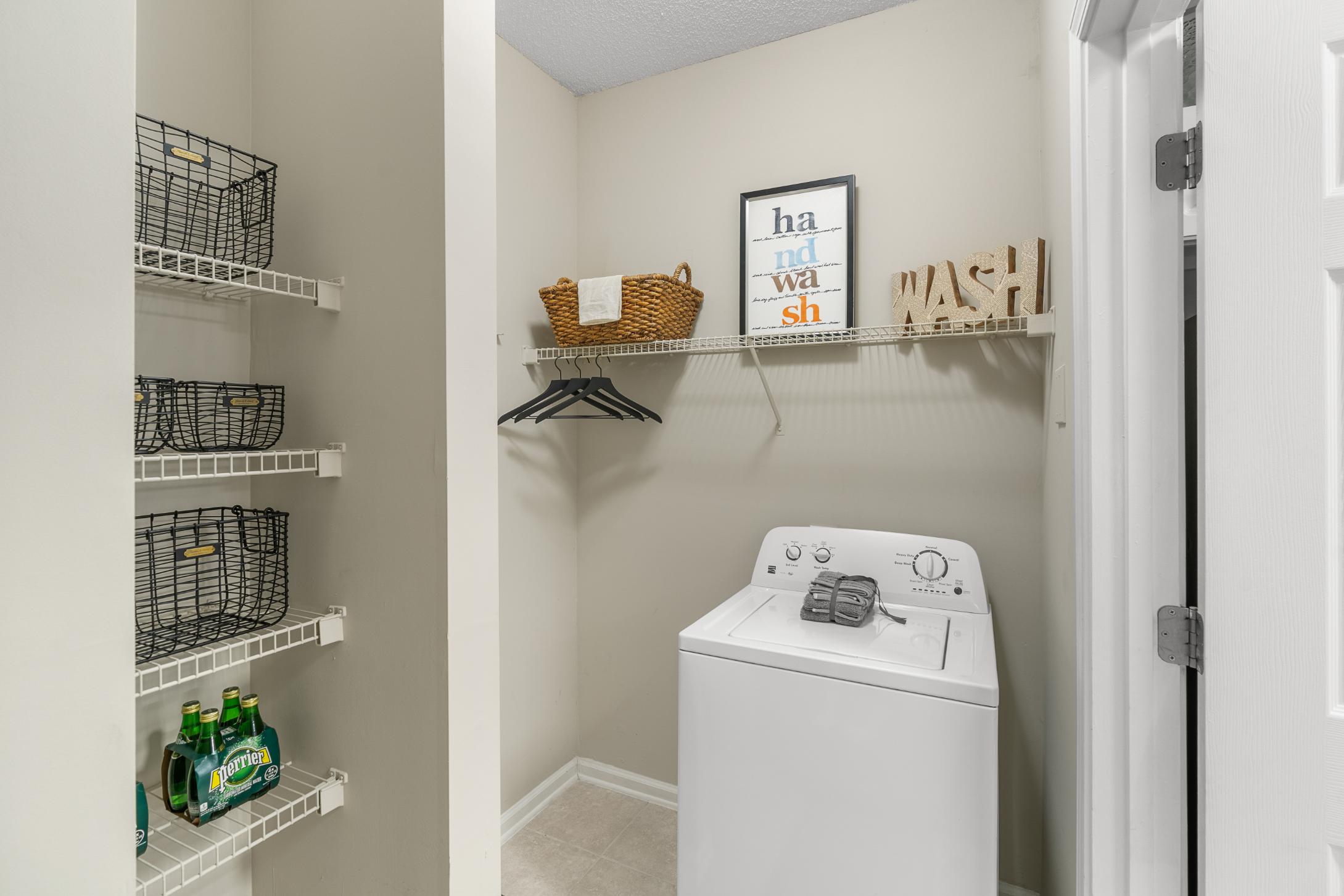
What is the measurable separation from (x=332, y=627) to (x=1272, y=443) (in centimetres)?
153

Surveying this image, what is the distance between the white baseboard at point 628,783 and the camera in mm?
2258

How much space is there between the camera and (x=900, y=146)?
1918 millimetres

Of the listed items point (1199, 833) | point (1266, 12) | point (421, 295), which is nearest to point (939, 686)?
point (1199, 833)

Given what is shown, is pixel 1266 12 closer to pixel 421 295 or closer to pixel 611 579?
pixel 421 295

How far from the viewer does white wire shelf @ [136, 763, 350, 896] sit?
1.05 metres

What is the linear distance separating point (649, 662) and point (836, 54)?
213 cm

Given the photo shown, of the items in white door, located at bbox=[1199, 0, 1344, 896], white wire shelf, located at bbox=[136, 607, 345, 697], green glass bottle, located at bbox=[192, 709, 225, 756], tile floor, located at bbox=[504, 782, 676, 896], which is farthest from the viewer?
tile floor, located at bbox=[504, 782, 676, 896]

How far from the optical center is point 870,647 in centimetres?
142

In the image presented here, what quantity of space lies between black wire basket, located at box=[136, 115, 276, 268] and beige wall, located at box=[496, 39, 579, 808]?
0.82 meters

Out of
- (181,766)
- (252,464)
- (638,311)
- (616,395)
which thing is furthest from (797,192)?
(181,766)

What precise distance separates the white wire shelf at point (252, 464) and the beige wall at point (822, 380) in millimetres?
1213

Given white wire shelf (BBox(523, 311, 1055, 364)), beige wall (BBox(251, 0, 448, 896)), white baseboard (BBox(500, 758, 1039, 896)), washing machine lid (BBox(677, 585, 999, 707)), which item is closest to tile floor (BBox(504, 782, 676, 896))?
white baseboard (BBox(500, 758, 1039, 896))

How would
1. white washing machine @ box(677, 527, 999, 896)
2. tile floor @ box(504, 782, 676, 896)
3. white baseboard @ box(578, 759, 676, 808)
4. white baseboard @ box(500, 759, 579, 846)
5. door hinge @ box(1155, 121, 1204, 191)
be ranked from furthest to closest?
1. white baseboard @ box(578, 759, 676, 808)
2. white baseboard @ box(500, 759, 579, 846)
3. tile floor @ box(504, 782, 676, 896)
4. white washing machine @ box(677, 527, 999, 896)
5. door hinge @ box(1155, 121, 1204, 191)

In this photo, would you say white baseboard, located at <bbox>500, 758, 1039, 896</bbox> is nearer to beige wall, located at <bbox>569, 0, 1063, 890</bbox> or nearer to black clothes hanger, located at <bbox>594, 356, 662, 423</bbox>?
beige wall, located at <bbox>569, 0, 1063, 890</bbox>
